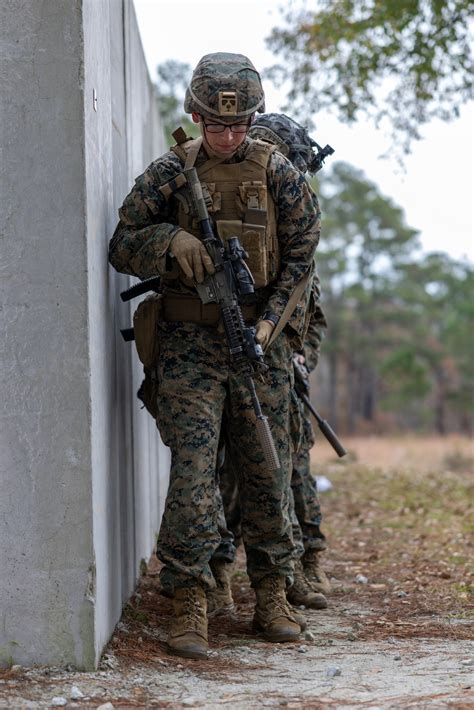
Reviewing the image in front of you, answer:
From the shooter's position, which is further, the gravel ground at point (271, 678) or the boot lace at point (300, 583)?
the boot lace at point (300, 583)

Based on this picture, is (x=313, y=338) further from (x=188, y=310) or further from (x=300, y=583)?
(x=188, y=310)

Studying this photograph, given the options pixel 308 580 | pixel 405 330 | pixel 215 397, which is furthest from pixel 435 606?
pixel 405 330

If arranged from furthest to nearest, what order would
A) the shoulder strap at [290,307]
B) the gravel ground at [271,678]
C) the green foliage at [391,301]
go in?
the green foliage at [391,301], the shoulder strap at [290,307], the gravel ground at [271,678]

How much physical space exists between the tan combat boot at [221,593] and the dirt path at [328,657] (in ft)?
0.24

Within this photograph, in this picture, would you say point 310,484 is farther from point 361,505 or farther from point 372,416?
point 372,416

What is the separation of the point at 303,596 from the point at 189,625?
4.16ft

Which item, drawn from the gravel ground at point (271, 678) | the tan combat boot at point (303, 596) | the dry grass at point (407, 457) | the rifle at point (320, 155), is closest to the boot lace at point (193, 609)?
the gravel ground at point (271, 678)

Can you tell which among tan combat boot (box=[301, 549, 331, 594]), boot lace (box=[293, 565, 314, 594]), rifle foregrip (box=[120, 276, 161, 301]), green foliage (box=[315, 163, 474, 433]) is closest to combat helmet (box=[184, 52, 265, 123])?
rifle foregrip (box=[120, 276, 161, 301])

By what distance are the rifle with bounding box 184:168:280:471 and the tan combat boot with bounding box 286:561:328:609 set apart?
1378mm

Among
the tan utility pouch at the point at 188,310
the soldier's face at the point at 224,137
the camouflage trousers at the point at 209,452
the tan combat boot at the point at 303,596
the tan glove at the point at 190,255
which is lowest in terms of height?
the tan combat boot at the point at 303,596

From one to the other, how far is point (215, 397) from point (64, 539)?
91cm

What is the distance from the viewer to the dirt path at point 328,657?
146 inches

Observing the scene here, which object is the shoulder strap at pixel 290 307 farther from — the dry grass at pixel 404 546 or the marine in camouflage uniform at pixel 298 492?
the dry grass at pixel 404 546

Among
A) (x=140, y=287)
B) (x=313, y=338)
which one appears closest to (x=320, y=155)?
(x=313, y=338)
